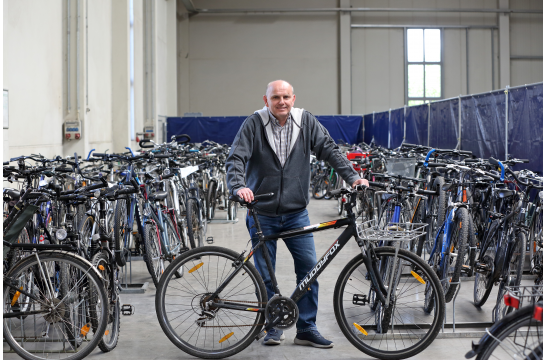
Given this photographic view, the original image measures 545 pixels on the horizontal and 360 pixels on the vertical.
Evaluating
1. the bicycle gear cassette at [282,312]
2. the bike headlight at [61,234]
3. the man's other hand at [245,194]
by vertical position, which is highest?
the man's other hand at [245,194]

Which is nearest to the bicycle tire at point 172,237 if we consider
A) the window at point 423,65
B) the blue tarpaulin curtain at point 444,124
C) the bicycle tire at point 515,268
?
the bicycle tire at point 515,268

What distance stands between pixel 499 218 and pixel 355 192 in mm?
1476

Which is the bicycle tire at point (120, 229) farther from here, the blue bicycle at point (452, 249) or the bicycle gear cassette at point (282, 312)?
the blue bicycle at point (452, 249)

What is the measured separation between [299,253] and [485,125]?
214 inches

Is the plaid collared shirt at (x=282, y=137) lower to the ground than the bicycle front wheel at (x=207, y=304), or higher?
higher

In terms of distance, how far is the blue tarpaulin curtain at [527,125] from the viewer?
22.1 feet

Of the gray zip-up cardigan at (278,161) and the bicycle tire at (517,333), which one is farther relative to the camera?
the gray zip-up cardigan at (278,161)

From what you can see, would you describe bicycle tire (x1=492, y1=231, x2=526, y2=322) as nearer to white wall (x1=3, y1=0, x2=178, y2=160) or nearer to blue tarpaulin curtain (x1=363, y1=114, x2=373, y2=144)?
white wall (x1=3, y1=0, x2=178, y2=160)

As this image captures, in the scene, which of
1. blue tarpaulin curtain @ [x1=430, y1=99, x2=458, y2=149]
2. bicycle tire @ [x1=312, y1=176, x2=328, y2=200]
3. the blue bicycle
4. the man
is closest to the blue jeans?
the man

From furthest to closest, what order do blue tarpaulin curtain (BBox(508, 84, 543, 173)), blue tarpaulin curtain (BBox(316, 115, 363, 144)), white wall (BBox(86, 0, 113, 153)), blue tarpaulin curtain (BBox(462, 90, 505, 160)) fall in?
blue tarpaulin curtain (BBox(316, 115, 363, 144)) → white wall (BBox(86, 0, 113, 153)) → blue tarpaulin curtain (BBox(462, 90, 505, 160)) → blue tarpaulin curtain (BBox(508, 84, 543, 173))

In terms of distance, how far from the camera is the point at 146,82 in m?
16.1

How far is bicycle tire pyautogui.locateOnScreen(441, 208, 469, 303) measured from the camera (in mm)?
4188

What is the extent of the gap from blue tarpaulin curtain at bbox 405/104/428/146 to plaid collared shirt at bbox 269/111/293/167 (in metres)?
8.67

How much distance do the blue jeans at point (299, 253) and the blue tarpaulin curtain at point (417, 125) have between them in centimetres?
875
